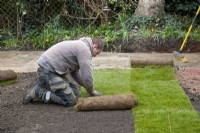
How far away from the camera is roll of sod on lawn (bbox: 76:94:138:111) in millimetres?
6348

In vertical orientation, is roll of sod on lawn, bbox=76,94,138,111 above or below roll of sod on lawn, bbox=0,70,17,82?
above

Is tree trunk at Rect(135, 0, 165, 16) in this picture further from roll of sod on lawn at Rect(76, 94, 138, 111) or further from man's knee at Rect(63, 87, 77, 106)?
→ roll of sod on lawn at Rect(76, 94, 138, 111)

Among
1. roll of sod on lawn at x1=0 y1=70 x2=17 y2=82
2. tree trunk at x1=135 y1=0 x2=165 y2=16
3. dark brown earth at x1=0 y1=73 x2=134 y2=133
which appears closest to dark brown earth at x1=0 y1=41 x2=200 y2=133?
dark brown earth at x1=0 y1=73 x2=134 y2=133

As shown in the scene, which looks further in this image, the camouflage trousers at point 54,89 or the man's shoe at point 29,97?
the man's shoe at point 29,97

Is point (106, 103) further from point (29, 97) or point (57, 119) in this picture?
point (29, 97)

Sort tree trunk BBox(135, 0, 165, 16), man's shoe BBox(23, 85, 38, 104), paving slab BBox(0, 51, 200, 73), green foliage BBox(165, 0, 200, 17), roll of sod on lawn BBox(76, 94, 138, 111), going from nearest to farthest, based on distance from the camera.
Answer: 1. roll of sod on lawn BBox(76, 94, 138, 111)
2. man's shoe BBox(23, 85, 38, 104)
3. paving slab BBox(0, 51, 200, 73)
4. tree trunk BBox(135, 0, 165, 16)
5. green foliage BBox(165, 0, 200, 17)

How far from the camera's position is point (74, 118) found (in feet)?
20.2

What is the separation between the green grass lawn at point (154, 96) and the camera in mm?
5719

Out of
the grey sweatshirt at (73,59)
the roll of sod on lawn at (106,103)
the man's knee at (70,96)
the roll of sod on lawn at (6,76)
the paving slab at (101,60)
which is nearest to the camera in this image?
the roll of sod on lawn at (106,103)

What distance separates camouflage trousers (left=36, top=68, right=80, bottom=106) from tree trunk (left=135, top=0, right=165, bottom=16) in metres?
6.64

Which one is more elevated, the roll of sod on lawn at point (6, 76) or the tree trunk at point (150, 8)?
the tree trunk at point (150, 8)

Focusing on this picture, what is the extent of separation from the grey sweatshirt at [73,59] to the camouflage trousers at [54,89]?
0.11 m

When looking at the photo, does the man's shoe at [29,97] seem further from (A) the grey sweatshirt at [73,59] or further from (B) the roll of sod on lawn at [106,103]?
(B) the roll of sod on lawn at [106,103]

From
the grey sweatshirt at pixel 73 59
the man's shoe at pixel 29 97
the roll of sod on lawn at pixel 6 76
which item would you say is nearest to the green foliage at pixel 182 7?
the roll of sod on lawn at pixel 6 76
